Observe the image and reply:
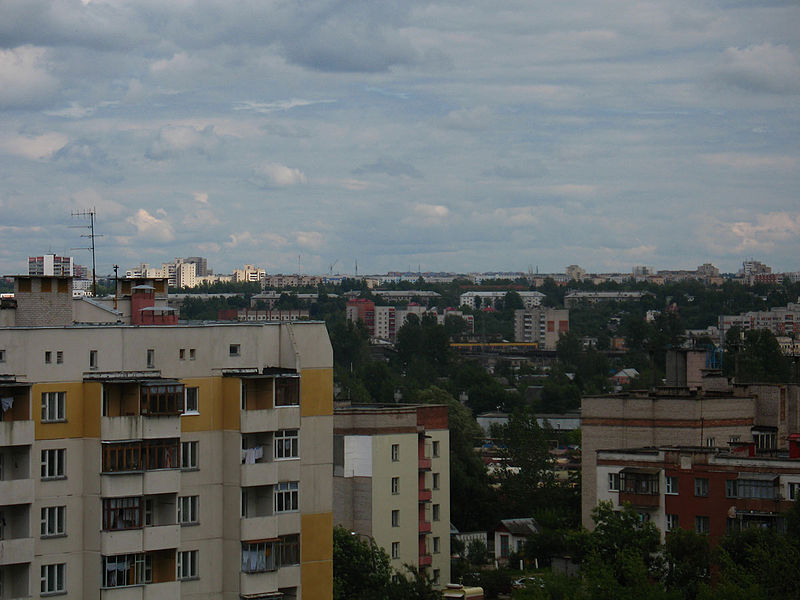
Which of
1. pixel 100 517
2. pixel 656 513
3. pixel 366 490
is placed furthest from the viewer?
pixel 366 490

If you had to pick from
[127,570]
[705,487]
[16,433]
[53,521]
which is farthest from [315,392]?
[705,487]

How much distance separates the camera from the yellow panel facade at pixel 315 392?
102ft

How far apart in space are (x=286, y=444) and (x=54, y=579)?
5.68m

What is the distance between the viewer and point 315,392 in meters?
31.4

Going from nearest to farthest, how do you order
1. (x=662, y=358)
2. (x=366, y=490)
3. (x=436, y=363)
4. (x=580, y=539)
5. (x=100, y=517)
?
1. (x=100, y=517)
2. (x=580, y=539)
3. (x=366, y=490)
4. (x=662, y=358)
5. (x=436, y=363)

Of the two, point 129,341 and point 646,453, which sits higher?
point 129,341

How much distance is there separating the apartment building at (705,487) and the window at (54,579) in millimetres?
23120

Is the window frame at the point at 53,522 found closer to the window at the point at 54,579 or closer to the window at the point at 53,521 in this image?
the window at the point at 53,521

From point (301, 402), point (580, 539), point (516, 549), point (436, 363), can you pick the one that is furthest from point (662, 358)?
point (301, 402)

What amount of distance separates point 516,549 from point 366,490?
1910 centimetres

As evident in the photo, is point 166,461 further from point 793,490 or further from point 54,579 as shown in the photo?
point 793,490

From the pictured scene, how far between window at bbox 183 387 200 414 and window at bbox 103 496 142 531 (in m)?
2.27

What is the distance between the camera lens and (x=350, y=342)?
18525 centimetres

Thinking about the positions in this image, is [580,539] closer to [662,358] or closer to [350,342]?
[662,358]
